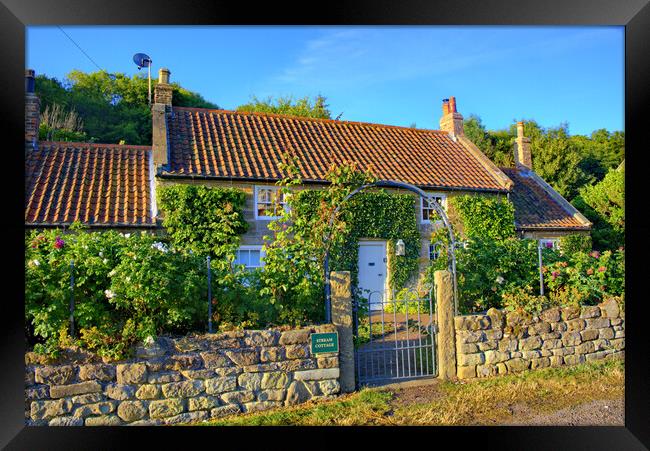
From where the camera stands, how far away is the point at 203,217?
12039 millimetres

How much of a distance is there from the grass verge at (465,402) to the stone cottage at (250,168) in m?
4.68

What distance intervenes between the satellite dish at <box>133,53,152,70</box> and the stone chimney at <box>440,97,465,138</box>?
11.0 m

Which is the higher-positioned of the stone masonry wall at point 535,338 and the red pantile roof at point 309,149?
the red pantile roof at point 309,149

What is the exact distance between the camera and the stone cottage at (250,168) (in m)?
12.1

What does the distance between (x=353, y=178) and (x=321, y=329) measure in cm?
263

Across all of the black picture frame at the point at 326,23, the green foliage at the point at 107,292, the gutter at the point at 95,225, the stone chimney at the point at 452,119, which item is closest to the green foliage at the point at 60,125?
the gutter at the point at 95,225

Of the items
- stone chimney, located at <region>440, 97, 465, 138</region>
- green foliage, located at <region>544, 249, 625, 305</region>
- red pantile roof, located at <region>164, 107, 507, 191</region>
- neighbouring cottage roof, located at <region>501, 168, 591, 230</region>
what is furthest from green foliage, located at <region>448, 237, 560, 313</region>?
stone chimney, located at <region>440, 97, 465, 138</region>

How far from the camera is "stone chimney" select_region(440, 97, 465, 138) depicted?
18.4 meters

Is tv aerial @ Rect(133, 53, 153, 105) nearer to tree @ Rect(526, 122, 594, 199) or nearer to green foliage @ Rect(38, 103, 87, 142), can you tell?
green foliage @ Rect(38, 103, 87, 142)

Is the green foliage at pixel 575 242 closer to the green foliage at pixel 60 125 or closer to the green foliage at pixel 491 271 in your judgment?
the green foliage at pixel 491 271

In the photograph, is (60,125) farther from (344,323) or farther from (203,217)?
(344,323)

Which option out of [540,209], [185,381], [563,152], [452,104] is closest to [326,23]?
[185,381]

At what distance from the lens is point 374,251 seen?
46.3ft
